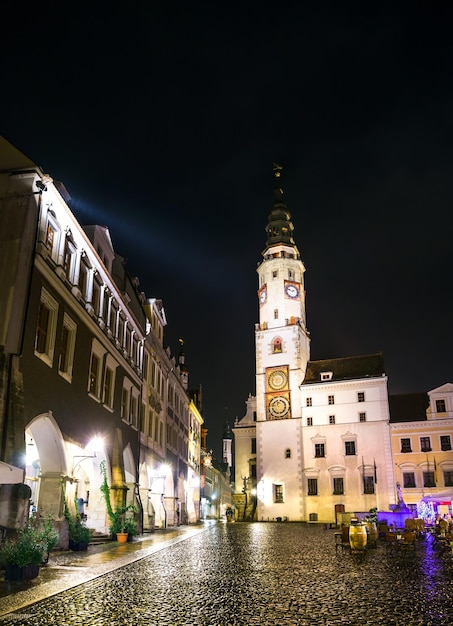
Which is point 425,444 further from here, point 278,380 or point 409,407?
point 278,380

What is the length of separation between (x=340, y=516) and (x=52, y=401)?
54.6ft

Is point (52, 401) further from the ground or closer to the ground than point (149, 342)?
closer to the ground

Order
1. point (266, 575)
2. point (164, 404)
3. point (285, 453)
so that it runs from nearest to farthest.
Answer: point (266, 575) → point (164, 404) → point (285, 453)

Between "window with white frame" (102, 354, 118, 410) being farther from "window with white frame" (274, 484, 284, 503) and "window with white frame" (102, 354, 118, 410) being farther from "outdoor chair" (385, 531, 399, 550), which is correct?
"window with white frame" (274, 484, 284, 503)

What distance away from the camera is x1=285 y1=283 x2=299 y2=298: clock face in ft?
225

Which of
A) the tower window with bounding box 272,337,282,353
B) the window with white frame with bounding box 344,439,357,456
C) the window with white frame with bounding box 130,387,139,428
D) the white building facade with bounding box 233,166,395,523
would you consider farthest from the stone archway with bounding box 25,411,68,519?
the tower window with bounding box 272,337,282,353

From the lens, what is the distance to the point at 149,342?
1417 inches

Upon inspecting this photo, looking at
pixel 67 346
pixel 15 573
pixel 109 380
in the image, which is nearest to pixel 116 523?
pixel 109 380

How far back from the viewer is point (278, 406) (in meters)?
62.9

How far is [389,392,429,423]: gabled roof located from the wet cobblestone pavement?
42.4 m

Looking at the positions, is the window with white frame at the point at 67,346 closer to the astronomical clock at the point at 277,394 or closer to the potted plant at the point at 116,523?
the potted plant at the point at 116,523

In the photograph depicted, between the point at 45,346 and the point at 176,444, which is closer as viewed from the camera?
the point at 45,346

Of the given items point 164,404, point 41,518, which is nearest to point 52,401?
point 41,518

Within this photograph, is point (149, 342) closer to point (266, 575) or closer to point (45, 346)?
point (45, 346)
